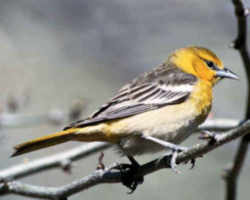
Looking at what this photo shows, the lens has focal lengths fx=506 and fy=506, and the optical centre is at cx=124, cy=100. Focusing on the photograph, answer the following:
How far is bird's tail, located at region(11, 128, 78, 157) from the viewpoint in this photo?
3354mm

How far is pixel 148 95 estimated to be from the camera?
4055 millimetres

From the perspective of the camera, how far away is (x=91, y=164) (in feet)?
23.4

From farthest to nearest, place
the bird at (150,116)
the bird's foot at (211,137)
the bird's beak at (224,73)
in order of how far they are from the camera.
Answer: the bird's beak at (224,73)
the bird at (150,116)
the bird's foot at (211,137)

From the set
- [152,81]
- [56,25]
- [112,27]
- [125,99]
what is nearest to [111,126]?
[125,99]

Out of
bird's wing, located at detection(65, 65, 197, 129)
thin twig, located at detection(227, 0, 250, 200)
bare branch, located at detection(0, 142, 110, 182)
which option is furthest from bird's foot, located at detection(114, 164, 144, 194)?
bare branch, located at detection(0, 142, 110, 182)

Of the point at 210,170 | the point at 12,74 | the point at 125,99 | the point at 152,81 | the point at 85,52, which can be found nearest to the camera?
the point at 125,99

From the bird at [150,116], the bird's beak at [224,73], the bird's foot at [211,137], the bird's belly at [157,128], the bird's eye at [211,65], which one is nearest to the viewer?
the bird's foot at [211,137]

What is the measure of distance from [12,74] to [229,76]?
301 cm

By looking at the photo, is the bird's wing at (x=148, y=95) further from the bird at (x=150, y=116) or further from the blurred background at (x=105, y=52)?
the blurred background at (x=105, y=52)

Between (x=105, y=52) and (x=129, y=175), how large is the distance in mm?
3042

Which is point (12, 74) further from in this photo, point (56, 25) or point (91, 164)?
point (91, 164)

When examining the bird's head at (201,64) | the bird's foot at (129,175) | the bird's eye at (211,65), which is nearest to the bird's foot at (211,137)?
the bird's foot at (129,175)

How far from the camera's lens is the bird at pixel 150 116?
141 inches

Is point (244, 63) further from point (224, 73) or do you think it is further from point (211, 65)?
point (211, 65)
